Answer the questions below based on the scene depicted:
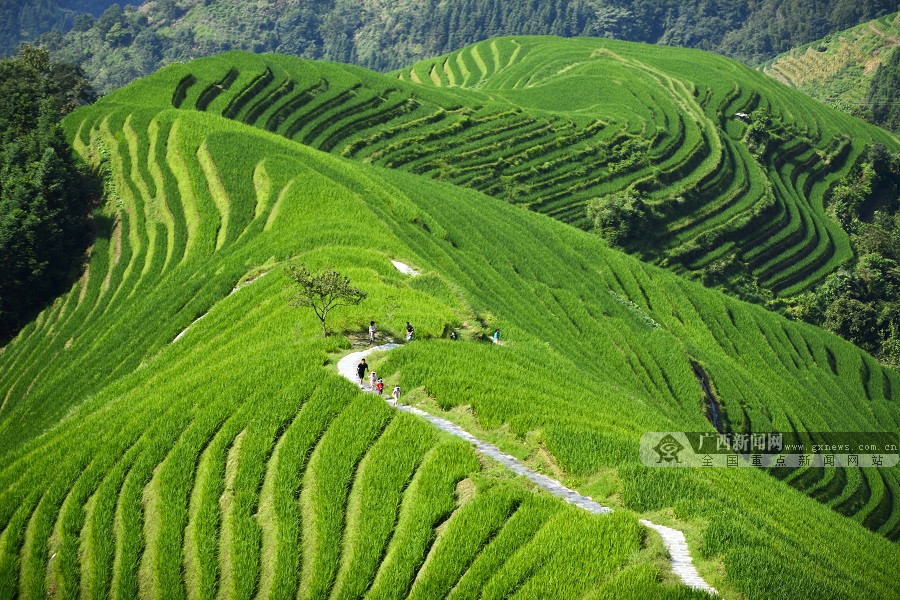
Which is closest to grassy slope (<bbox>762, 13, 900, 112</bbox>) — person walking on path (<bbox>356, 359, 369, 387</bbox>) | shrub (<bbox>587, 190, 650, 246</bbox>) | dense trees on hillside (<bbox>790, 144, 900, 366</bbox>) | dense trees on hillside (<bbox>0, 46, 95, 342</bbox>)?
dense trees on hillside (<bbox>790, 144, 900, 366</bbox>)

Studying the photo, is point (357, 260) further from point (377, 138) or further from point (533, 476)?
point (377, 138)

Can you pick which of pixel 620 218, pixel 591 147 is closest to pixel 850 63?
pixel 591 147

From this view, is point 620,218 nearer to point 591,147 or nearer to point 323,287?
point 591,147

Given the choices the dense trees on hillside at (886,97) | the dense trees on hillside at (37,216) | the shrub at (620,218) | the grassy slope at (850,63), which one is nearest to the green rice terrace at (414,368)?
the dense trees on hillside at (37,216)

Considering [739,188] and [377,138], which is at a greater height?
[377,138]

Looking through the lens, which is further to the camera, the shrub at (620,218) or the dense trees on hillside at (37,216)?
the shrub at (620,218)

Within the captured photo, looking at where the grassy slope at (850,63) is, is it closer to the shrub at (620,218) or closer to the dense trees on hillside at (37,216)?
the shrub at (620,218)

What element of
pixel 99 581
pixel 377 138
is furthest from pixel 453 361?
pixel 377 138
